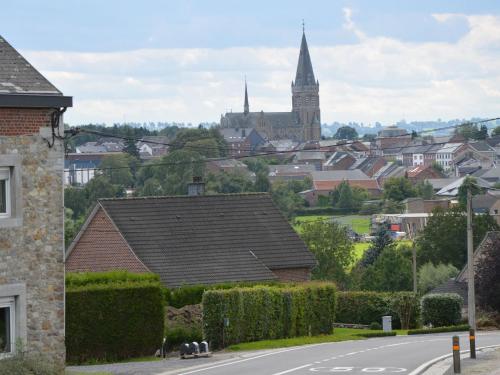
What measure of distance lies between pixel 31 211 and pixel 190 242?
20652mm

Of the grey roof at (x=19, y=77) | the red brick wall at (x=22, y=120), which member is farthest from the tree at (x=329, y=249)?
the red brick wall at (x=22, y=120)

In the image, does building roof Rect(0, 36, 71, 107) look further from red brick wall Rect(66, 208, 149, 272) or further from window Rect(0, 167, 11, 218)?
red brick wall Rect(66, 208, 149, 272)

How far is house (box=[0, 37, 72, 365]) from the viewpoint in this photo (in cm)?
1991

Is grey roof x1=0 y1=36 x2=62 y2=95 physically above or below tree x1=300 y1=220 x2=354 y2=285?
above

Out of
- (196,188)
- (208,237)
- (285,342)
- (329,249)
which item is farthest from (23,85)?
(329,249)

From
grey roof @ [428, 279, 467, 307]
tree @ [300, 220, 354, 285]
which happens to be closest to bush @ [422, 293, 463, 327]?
grey roof @ [428, 279, 467, 307]

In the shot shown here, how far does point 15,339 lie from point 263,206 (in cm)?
2480

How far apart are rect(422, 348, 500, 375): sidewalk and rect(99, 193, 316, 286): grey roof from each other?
46.7 ft

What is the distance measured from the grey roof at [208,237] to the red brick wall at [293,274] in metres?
0.29

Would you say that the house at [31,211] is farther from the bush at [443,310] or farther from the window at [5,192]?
the bush at [443,310]

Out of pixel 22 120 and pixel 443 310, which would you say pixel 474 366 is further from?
pixel 443 310

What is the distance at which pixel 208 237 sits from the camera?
4147 centimetres

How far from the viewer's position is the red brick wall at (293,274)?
140ft

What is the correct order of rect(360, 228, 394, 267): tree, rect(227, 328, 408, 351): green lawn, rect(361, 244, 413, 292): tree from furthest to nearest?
rect(360, 228, 394, 267): tree < rect(361, 244, 413, 292): tree < rect(227, 328, 408, 351): green lawn
